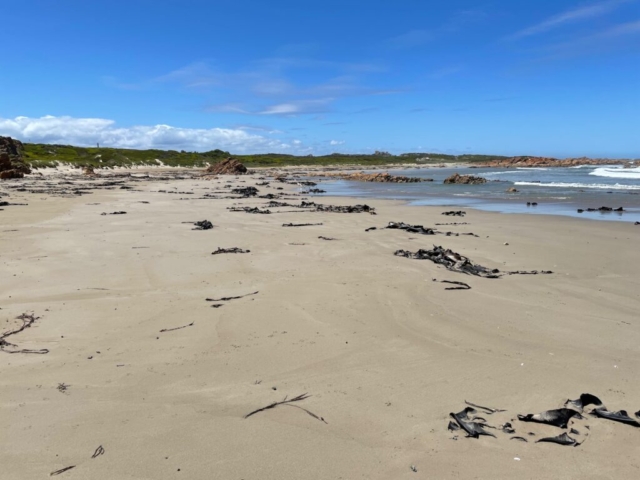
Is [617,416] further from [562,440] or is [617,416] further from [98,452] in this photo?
[98,452]

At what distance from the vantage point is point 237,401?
3342mm

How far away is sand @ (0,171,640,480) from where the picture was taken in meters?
2.74

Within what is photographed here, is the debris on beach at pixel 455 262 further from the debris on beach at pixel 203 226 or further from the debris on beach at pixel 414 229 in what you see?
the debris on beach at pixel 203 226

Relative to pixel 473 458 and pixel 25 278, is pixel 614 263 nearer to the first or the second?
pixel 473 458

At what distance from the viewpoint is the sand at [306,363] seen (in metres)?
2.74

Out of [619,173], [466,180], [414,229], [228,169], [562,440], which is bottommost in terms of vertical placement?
[562,440]

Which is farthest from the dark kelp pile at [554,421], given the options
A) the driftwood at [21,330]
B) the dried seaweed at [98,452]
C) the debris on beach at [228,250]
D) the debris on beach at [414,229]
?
the debris on beach at [414,229]

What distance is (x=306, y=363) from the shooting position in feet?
13.1

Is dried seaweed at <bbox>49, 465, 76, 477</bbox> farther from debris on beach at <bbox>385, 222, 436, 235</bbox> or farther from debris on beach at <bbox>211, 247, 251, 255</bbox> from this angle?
debris on beach at <bbox>385, 222, 436, 235</bbox>

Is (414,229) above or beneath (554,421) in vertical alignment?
above

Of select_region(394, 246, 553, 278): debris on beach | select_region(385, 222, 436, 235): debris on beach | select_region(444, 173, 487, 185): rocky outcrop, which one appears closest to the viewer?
select_region(394, 246, 553, 278): debris on beach

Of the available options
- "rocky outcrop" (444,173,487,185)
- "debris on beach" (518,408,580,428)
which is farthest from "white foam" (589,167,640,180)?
"debris on beach" (518,408,580,428)

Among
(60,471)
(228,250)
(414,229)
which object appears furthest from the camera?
(414,229)

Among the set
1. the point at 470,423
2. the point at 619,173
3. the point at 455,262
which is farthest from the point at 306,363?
the point at 619,173
